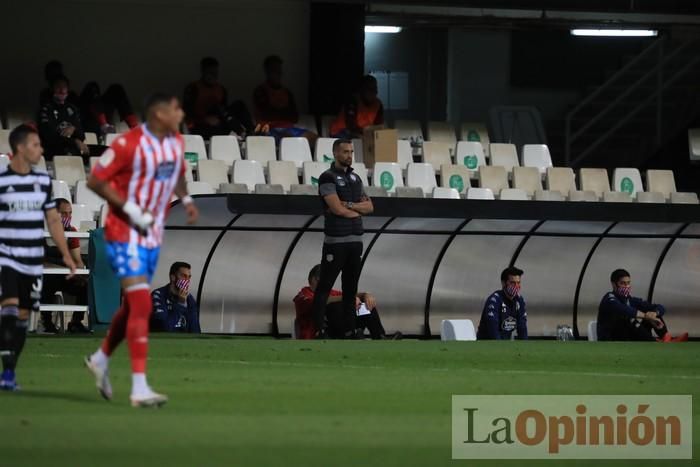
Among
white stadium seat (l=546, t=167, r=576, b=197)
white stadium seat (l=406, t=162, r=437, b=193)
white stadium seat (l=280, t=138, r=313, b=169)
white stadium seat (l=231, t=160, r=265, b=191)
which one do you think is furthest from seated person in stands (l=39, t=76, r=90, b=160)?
white stadium seat (l=546, t=167, r=576, b=197)

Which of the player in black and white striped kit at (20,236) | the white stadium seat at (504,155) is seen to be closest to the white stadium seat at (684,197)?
the white stadium seat at (504,155)

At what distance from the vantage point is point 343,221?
15.4 m

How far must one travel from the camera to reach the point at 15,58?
82.2 ft

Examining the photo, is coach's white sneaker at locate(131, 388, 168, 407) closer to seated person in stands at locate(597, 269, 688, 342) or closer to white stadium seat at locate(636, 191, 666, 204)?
seated person in stands at locate(597, 269, 688, 342)

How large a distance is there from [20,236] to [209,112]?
1330 cm

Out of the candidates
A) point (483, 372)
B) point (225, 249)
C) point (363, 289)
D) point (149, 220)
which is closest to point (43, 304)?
point (225, 249)

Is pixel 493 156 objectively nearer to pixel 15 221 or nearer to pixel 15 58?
pixel 15 58

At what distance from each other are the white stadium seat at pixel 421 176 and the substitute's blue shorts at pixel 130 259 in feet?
44.7

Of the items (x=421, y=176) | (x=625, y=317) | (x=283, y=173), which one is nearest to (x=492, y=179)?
(x=421, y=176)

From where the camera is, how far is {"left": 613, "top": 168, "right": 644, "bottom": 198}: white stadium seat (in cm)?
2461

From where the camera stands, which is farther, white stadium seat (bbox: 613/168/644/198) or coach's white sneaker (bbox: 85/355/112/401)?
white stadium seat (bbox: 613/168/644/198)

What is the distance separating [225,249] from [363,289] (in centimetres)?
211

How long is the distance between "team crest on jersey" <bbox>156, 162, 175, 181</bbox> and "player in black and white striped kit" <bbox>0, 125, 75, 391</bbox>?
1528 mm

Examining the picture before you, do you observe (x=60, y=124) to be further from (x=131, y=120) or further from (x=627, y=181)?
(x=627, y=181)
